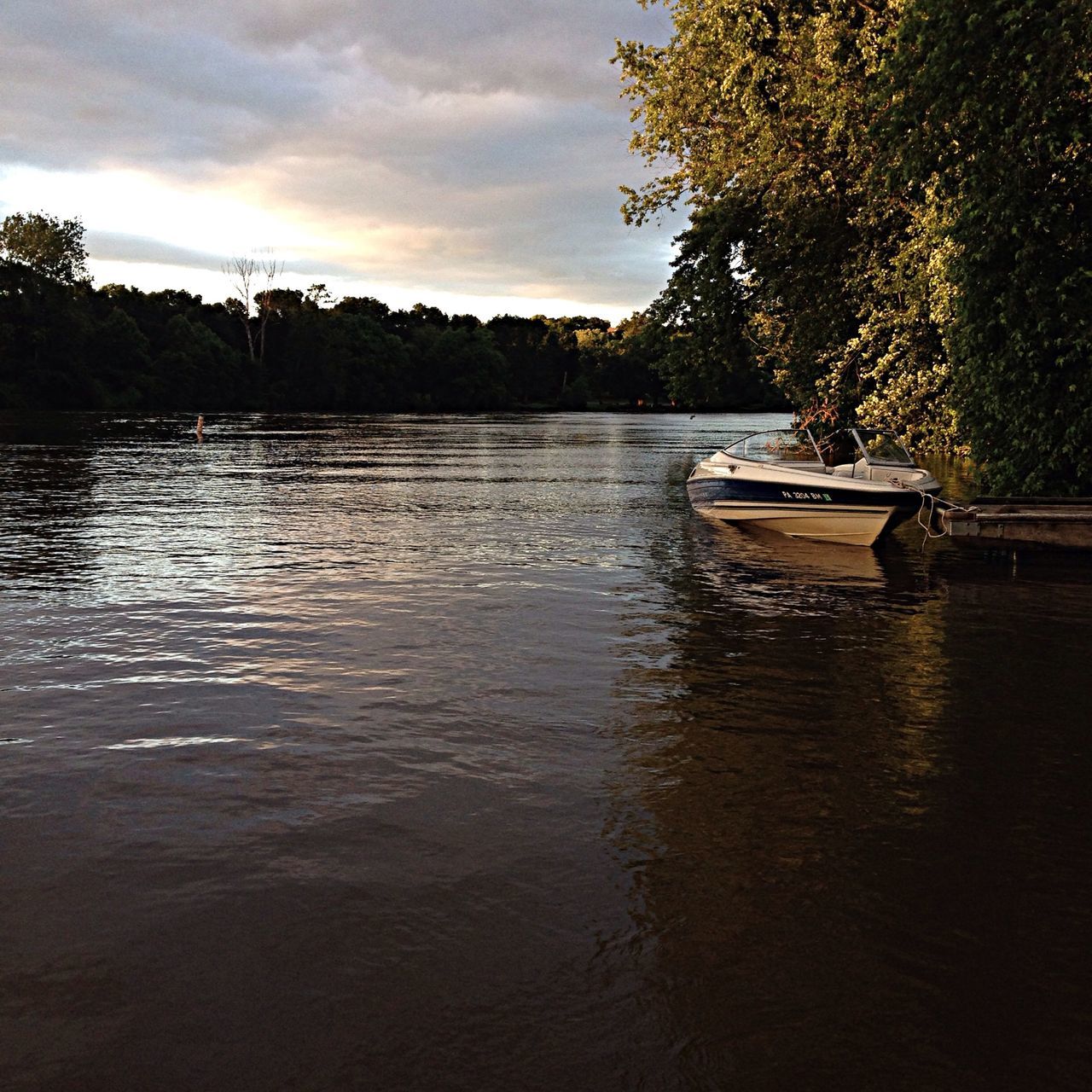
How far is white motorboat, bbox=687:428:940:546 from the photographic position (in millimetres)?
19781

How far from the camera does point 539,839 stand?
6363mm

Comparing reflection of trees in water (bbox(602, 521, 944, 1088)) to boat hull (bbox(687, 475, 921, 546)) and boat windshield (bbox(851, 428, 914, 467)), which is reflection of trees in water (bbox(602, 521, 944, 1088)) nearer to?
boat hull (bbox(687, 475, 921, 546))

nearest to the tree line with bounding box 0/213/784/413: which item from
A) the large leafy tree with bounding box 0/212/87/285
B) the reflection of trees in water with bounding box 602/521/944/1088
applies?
the large leafy tree with bounding box 0/212/87/285

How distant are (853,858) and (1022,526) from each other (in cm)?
1504

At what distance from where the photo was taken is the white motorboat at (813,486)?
1978 centimetres

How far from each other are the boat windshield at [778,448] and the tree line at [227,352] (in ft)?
181

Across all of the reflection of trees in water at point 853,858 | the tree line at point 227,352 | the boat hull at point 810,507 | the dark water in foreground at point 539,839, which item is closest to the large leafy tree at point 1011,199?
the boat hull at point 810,507


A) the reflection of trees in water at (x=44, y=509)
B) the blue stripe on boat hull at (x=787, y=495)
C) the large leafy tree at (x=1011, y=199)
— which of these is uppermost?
the large leafy tree at (x=1011, y=199)

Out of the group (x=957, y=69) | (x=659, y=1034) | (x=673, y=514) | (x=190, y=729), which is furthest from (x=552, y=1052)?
(x=673, y=514)

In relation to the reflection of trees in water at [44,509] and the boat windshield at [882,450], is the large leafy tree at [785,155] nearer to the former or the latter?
the boat windshield at [882,450]

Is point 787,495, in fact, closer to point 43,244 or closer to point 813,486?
point 813,486

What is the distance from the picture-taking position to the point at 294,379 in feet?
493

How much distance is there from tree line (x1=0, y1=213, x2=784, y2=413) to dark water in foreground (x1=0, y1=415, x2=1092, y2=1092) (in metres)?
66.5

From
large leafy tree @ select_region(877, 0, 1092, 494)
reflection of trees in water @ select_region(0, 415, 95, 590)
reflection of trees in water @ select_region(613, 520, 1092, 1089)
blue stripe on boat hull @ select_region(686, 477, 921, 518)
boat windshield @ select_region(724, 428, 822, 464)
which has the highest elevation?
large leafy tree @ select_region(877, 0, 1092, 494)
